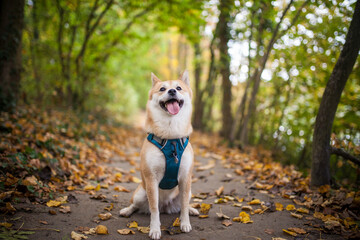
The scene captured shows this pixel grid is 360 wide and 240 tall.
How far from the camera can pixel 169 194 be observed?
3.17 m

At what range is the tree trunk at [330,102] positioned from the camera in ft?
11.2

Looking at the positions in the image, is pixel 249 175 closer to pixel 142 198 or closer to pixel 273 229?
pixel 273 229

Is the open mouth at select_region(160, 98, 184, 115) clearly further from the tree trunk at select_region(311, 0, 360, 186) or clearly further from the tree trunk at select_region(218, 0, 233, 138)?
the tree trunk at select_region(218, 0, 233, 138)

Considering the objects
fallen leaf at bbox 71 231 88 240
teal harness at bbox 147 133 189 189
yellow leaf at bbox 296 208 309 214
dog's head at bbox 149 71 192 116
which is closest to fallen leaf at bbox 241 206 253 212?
yellow leaf at bbox 296 208 309 214

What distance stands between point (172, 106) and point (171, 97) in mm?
113

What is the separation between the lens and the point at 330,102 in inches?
144

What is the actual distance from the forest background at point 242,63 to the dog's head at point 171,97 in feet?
8.48

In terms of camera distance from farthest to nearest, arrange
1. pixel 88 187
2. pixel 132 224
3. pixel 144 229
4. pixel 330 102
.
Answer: pixel 88 187 → pixel 330 102 → pixel 132 224 → pixel 144 229

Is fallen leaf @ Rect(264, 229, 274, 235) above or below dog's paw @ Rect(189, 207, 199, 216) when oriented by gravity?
above

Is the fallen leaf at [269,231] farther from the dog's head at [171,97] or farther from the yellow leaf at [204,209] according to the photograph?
the dog's head at [171,97]

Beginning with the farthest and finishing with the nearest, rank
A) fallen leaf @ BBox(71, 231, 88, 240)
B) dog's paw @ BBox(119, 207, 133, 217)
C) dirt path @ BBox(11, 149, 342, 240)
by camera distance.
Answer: dog's paw @ BBox(119, 207, 133, 217) → dirt path @ BBox(11, 149, 342, 240) → fallen leaf @ BBox(71, 231, 88, 240)

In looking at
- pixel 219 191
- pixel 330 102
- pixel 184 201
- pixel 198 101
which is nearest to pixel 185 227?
pixel 184 201

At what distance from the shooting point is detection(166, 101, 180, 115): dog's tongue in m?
2.88

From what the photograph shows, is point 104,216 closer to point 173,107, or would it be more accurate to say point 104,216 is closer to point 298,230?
point 173,107
